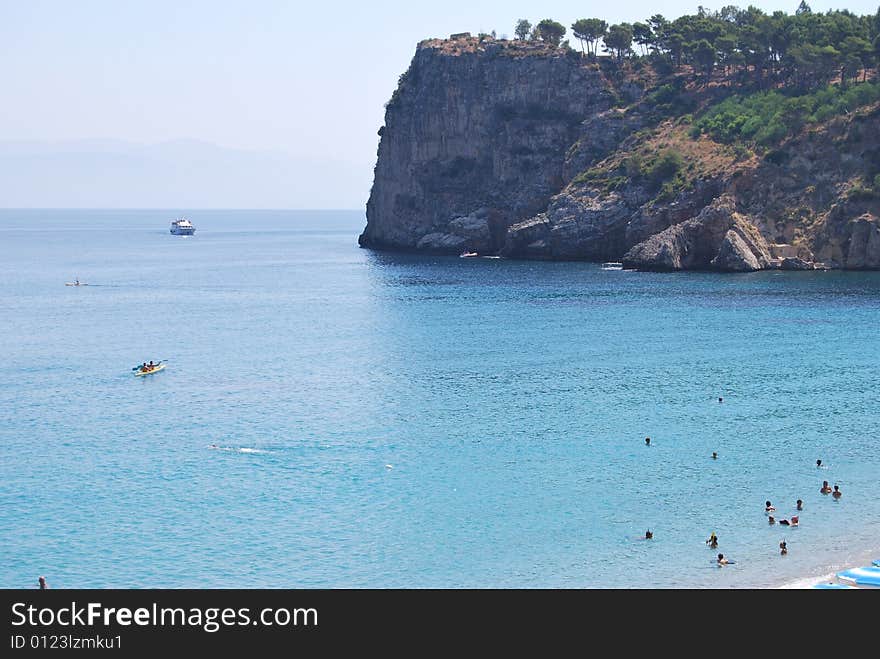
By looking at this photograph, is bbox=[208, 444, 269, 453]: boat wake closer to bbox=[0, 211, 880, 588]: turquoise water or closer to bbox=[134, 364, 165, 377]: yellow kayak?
bbox=[0, 211, 880, 588]: turquoise water

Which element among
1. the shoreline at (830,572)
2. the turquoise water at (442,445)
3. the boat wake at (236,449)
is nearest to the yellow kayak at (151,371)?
the turquoise water at (442,445)

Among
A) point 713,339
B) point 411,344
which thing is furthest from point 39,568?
point 713,339

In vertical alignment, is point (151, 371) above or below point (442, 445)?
above

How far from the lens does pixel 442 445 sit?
2677 inches

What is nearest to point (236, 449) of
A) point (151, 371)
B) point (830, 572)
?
point (151, 371)

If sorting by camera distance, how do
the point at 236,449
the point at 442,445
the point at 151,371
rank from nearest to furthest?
the point at 236,449 < the point at 442,445 < the point at 151,371

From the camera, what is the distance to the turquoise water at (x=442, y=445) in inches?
1922

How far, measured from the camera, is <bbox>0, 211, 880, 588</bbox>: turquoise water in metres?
48.8

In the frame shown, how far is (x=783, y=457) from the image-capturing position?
64.1m

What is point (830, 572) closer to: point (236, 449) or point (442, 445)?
point (442, 445)

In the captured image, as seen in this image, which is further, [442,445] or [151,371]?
[151,371]

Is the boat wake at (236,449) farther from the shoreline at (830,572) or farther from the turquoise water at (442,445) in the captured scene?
the shoreline at (830,572)

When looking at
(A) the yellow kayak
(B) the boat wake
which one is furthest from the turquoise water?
(A) the yellow kayak

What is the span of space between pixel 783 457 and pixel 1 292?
13013cm
